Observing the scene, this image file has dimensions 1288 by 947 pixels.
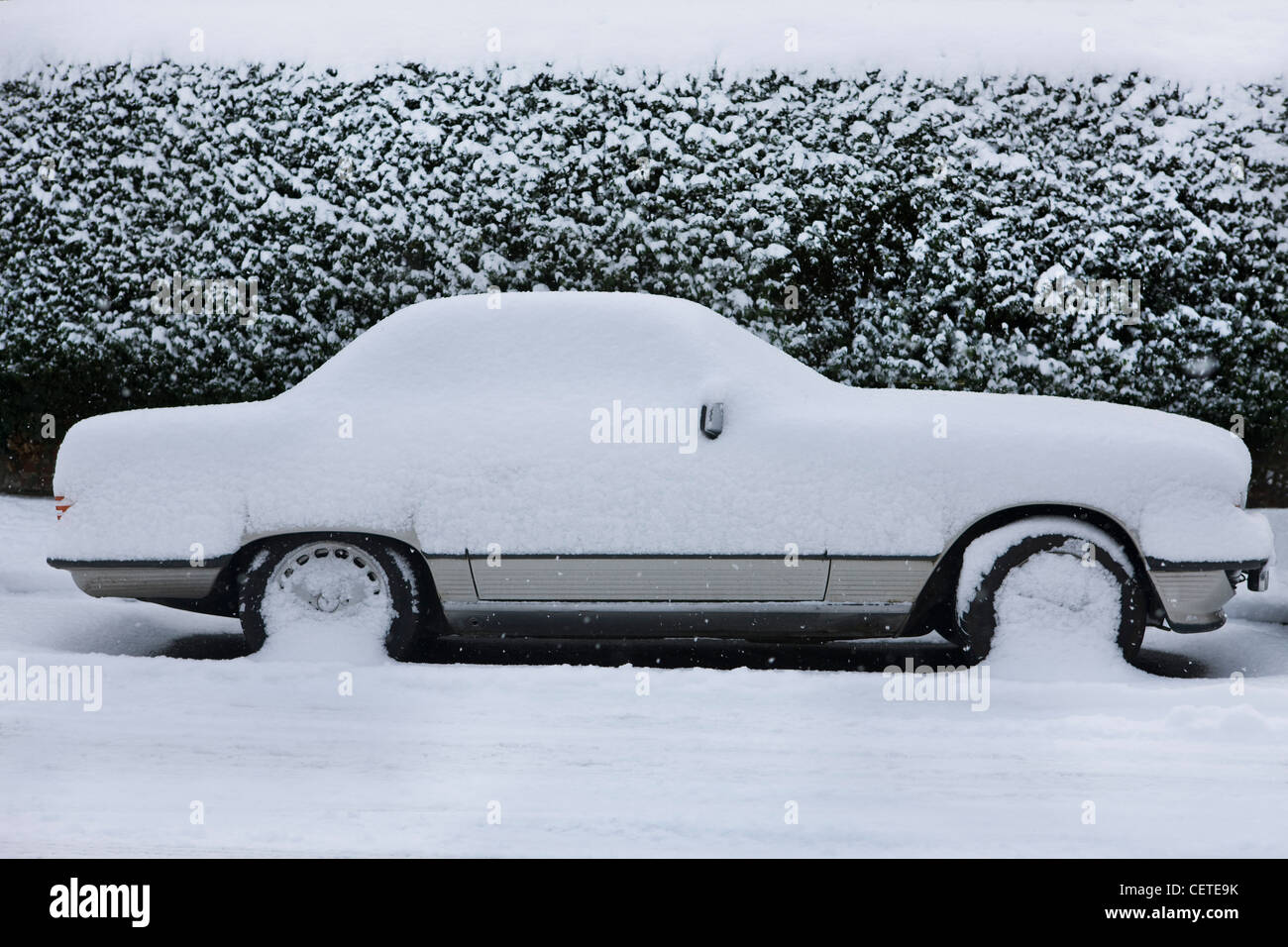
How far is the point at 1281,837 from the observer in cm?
315

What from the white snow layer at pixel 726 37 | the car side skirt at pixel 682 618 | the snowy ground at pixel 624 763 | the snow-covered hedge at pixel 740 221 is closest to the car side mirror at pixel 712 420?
the car side skirt at pixel 682 618

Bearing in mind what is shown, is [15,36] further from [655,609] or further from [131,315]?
[655,609]

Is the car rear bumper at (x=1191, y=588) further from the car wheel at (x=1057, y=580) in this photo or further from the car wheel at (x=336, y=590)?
the car wheel at (x=336, y=590)

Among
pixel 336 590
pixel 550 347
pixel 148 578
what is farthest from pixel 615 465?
pixel 148 578

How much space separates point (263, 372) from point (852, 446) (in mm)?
4982

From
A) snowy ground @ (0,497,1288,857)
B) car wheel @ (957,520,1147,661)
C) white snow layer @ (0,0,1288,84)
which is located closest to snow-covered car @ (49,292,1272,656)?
car wheel @ (957,520,1147,661)

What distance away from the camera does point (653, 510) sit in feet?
15.6

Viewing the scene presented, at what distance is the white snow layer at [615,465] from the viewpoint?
4723 mm

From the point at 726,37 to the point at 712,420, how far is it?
4.40m

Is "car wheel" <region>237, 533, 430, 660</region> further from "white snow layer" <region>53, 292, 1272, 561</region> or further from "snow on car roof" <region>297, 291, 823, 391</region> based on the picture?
"snow on car roof" <region>297, 291, 823, 391</region>

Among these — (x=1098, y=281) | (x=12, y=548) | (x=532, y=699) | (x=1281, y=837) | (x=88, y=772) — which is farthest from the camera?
(x=1098, y=281)

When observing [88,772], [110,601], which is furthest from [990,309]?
[88,772]

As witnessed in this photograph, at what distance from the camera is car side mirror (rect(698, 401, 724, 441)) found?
4777 millimetres

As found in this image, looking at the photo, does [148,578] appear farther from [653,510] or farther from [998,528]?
[998,528]
